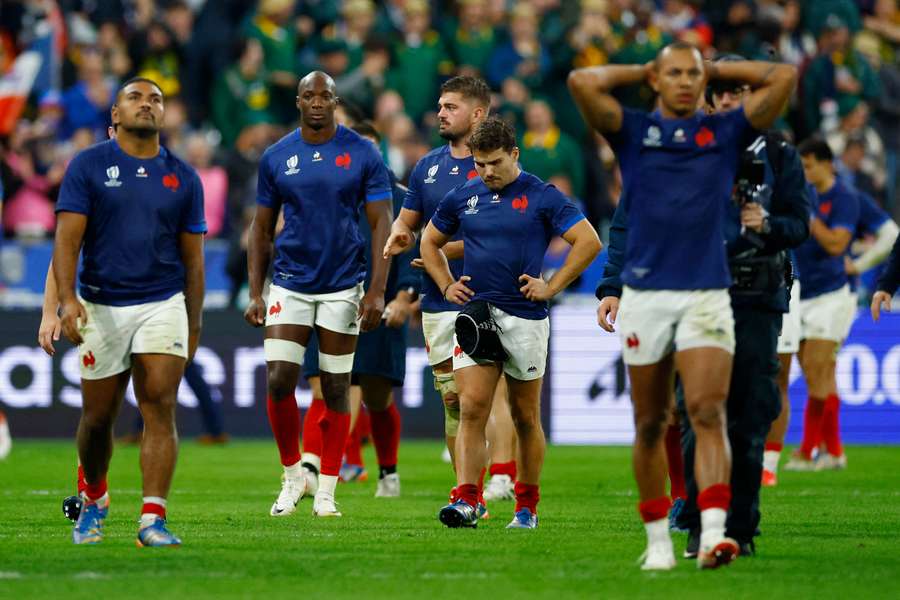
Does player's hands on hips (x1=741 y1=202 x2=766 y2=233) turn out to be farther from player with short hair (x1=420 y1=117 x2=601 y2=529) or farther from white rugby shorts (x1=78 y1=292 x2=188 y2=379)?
white rugby shorts (x1=78 y1=292 x2=188 y2=379)

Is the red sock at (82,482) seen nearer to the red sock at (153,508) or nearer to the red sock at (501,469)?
the red sock at (153,508)

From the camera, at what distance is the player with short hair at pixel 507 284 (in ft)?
33.3

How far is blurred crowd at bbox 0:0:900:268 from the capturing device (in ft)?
68.6

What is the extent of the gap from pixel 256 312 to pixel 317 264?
517 millimetres

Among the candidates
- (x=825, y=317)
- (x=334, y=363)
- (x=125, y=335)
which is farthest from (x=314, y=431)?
(x=825, y=317)

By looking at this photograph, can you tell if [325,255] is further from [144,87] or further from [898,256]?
[898,256]

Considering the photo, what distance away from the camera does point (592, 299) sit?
19.3 meters

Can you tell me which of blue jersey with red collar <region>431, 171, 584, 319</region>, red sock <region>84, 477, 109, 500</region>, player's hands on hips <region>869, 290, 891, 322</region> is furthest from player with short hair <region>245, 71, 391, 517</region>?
player's hands on hips <region>869, 290, 891, 322</region>

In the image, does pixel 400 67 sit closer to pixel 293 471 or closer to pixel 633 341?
pixel 293 471

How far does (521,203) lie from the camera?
1030cm

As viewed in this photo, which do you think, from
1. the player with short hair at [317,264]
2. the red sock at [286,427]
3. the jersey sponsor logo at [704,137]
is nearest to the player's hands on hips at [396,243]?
the player with short hair at [317,264]

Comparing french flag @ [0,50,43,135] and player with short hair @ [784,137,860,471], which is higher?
french flag @ [0,50,43,135]

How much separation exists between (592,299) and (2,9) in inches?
385

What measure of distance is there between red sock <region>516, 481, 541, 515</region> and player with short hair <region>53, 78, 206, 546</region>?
2.27 m
